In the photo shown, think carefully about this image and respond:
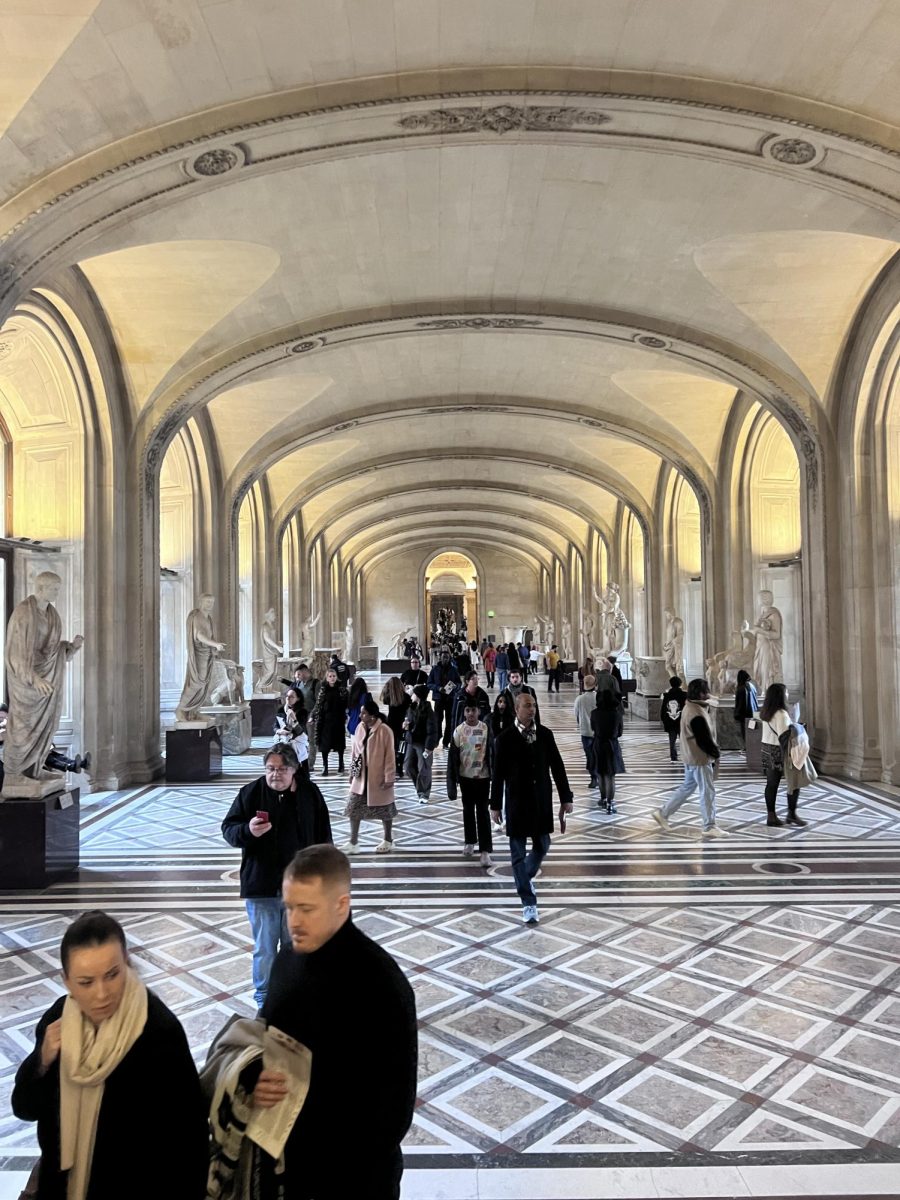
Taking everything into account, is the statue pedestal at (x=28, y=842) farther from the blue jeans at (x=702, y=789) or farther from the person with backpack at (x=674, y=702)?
the person with backpack at (x=674, y=702)

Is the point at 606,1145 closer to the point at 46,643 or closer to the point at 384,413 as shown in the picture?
the point at 46,643

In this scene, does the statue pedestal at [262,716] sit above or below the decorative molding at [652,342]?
below

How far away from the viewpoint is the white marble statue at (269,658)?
16.4 metres

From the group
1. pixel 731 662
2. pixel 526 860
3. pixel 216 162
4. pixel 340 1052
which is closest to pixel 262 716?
pixel 731 662

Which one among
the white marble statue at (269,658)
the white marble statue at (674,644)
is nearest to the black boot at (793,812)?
the white marble statue at (674,644)

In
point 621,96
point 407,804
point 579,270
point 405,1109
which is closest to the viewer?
point 405,1109

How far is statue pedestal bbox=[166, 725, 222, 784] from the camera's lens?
11.1m

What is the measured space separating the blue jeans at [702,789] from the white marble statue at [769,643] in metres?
3.89

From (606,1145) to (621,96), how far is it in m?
6.32

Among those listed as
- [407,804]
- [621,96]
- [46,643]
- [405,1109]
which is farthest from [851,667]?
[405,1109]

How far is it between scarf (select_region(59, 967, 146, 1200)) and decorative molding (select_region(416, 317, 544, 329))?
1086cm

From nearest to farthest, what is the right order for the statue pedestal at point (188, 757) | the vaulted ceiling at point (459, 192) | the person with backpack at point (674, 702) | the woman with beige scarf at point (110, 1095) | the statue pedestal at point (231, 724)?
the woman with beige scarf at point (110, 1095) → the vaulted ceiling at point (459, 192) → the person with backpack at point (674, 702) → the statue pedestal at point (188, 757) → the statue pedestal at point (231, 724)

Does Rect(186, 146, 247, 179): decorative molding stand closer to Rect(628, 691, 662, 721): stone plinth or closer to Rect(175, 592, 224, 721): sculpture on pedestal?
Rect(175, 592, 224, 721): sculpture on pedestal

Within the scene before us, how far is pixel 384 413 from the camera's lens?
16406 mm
